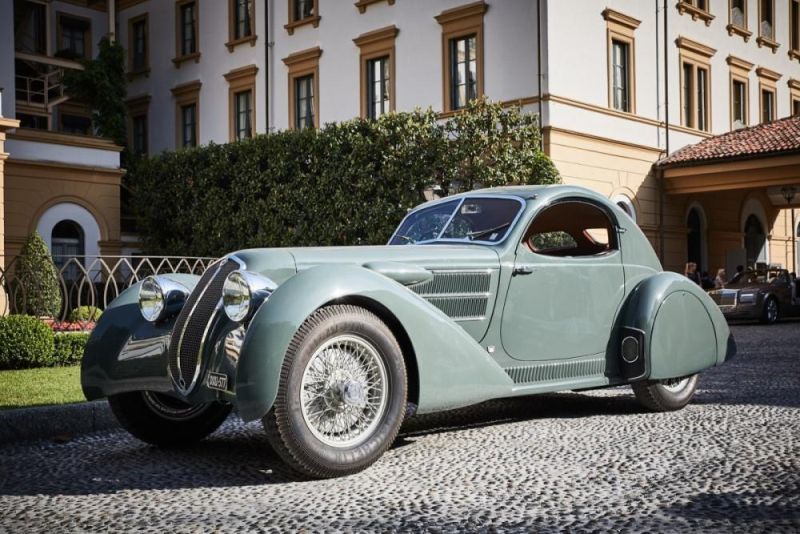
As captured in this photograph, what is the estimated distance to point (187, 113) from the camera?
29.7m

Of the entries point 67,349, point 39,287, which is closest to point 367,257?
point 67,349

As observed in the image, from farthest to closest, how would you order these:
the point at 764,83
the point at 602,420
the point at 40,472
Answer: the point at 764,83 → the point at 602,420 → the point at 40,472

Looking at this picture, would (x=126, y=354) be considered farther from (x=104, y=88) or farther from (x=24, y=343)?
(x=104, y=88)

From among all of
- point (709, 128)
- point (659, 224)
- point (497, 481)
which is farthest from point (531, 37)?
point (497, 481)

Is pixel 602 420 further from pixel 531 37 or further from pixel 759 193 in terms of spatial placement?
pixel 759 193

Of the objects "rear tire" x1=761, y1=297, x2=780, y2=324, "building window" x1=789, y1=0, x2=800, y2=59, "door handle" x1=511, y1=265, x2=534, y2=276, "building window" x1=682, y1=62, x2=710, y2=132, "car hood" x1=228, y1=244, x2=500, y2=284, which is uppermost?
"building window" x1=789, y1=0, x2=800, y2=59

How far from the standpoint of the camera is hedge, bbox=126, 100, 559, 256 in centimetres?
1884

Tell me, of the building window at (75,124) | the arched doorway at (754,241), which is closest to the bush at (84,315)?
the building window at (75,124)

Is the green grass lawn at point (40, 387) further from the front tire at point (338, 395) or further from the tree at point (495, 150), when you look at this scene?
the tree at point (495, 150)

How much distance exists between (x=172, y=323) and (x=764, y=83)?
27.9 m

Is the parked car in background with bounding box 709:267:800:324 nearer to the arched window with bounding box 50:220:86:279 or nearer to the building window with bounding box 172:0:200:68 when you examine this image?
the arched window with bounding box 50:220:86:279

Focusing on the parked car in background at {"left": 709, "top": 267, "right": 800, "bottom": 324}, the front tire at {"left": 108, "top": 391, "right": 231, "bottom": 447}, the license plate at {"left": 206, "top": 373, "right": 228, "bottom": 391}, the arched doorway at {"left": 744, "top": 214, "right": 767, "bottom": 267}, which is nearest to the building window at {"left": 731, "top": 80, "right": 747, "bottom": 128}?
the arched doorway at {"left": 744, "top": 214, "right": 767, "bottom": 267}

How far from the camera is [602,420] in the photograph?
247 inches

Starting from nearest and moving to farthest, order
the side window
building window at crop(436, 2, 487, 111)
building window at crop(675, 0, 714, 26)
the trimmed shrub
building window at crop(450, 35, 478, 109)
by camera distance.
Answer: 1. the side window
2. the trimmed shrub
3. building window at crop(436, 2, 487, 111)
4. building window at crop(450, 35, 478, 109)
5. building window at crop(675, 0, 714, 26)
